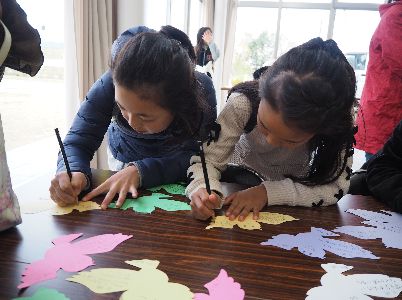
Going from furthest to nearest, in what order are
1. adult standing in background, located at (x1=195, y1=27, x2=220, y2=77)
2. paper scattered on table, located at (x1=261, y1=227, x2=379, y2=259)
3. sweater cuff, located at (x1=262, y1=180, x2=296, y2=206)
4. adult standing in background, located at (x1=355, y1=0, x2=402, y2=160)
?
adult standing in background, located at (x1=195, y1=27, x2=220, y2=77) → adult standing in background, located at (x1=355, y1=0, x2=402, y2=160) → sweater cuff, located at (x1=262, y1=180, x2=296, y2=206) → paper scattered on table, located at (x1=261, y1=227, x2=379, y2=259)

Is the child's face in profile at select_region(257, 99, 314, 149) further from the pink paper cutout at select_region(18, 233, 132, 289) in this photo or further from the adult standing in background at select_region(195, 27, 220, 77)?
the adult standing in background at select_region(195, 27, 220, 77)

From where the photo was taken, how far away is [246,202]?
2.85 feet

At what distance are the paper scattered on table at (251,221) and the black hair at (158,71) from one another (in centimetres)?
31

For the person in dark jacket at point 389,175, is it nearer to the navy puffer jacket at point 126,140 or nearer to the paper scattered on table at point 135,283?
the navy puffer jacket at point 126,140

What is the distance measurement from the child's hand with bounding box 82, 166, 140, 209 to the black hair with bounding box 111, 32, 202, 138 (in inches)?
7.9

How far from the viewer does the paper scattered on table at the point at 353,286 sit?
552mm

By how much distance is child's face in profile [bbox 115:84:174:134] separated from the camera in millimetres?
873

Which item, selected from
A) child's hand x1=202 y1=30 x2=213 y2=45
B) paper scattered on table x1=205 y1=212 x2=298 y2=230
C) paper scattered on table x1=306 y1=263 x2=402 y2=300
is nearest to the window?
paper scattered on table x1=205 y1=212 x2=298 y2=230

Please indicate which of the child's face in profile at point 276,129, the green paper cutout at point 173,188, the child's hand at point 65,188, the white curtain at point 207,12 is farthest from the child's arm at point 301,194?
the white curtain at point 207,12

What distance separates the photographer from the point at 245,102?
3.29ft

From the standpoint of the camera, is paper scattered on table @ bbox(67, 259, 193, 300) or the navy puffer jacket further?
the navy puffer jacket

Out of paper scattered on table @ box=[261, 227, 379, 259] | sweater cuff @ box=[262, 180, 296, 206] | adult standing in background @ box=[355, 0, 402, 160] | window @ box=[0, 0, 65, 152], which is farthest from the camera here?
window @ box=[0, 0, 65, 152]

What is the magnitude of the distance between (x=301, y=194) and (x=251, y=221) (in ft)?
0.63

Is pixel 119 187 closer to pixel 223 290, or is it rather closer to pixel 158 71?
pixel 158 71
